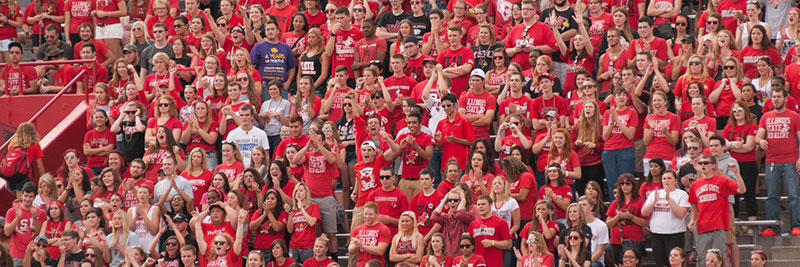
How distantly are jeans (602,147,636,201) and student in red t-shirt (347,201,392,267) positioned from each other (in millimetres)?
2925

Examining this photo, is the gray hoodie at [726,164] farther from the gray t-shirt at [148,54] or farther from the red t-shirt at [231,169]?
the gray t-shirt at [148,54]

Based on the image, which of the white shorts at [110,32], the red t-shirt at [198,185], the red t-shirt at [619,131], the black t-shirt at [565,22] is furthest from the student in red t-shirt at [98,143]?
the red t-shirt at [619,131]

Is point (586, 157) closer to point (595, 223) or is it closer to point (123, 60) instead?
point (595, 223)

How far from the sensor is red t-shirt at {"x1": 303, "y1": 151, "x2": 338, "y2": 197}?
17.6 meters

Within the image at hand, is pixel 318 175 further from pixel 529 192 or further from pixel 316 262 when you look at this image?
pixel 529 192

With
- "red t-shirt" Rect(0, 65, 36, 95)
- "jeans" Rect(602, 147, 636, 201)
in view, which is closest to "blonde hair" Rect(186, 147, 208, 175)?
"red t-shirt" Rect(0, 65, 36, 95)

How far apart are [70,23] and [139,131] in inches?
170

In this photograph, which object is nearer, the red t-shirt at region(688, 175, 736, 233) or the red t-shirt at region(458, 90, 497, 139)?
the red t-shirt at region(688, 175, 736, 233)

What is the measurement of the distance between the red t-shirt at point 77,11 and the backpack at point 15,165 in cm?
396

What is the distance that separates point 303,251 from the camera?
1714 centimetres

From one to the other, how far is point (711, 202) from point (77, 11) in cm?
1151

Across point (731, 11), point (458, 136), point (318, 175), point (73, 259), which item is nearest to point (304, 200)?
point (318, 175)

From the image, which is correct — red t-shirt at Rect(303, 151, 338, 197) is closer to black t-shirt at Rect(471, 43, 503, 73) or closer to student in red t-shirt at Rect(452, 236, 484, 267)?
student in red t-shirt at Rect(452, 236, 484, 267)

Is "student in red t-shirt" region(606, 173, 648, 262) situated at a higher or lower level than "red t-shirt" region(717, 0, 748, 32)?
lower
